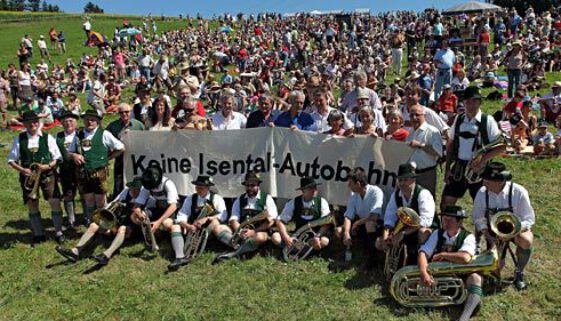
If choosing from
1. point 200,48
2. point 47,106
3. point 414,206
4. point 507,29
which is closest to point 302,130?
point 414,206

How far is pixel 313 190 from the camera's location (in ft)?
24.2

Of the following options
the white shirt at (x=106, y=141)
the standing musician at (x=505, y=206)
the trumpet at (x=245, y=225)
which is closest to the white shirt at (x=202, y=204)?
the trumpet at (x=245, y=225)

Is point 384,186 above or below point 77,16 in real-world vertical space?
below

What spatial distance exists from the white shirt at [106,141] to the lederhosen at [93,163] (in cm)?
5

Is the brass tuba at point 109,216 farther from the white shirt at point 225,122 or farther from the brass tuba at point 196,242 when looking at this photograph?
the white shirt at point 225,122

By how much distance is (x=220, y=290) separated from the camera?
6.66 metres

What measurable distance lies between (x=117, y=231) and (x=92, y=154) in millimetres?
1372

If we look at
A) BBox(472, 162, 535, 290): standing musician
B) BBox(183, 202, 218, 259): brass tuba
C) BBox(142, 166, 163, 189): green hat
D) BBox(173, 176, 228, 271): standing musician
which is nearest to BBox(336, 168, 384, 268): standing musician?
BBox(472, 162, 535, 290): standing musician

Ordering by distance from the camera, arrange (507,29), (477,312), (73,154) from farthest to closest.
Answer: (507,29)
(73,154)
(477,312)

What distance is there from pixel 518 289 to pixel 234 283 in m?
3.74

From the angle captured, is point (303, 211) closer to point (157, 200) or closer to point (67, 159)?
point (157, 200)

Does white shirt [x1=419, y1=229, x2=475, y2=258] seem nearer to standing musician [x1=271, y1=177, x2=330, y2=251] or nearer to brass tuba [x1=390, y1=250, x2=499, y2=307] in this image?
brass tuba [x1=390, y1=250, x2=499, y2=307]

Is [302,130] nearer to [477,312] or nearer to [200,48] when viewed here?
[477,312]

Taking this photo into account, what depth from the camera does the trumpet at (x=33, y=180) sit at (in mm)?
7918
